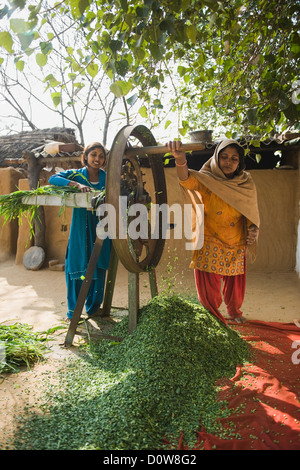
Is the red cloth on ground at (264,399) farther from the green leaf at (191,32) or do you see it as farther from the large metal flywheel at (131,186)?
the green leaf at (191,32)

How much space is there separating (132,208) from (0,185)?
17.8 feet

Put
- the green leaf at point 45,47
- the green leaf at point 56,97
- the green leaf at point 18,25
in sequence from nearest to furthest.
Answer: the green leaf at point 18,25 → the green leaf at point 45,47 → the green leaf at point 56,97

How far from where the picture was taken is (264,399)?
7.54 ft

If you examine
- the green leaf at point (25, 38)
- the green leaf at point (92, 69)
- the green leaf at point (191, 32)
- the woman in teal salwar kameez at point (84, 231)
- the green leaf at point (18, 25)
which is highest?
the green leaf at point (191, 32)

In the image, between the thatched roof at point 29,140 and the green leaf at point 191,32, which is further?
the thatched roof at point 29,140

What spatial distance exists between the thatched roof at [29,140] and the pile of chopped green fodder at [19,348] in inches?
272

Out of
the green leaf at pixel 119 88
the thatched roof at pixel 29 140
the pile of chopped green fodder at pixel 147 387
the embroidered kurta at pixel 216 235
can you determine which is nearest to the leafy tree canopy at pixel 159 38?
the green leaf at pixel 119 88

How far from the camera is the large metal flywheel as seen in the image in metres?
2.60

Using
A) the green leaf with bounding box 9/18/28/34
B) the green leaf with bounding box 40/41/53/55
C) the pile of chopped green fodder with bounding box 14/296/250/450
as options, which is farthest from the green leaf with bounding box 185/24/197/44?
the pile of chopped green fodder with bounding box 14/296/250/450

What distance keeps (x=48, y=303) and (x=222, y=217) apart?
2653 mm

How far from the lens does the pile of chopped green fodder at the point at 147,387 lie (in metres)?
1.91

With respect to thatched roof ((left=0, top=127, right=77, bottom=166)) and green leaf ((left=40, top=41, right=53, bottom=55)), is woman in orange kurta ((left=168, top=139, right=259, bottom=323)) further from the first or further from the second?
thatched roof ((left=0, top=127, right=77, bottom=166))

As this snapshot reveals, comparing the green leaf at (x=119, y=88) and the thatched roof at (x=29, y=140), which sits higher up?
the thatched roof at (x=29, y=140)

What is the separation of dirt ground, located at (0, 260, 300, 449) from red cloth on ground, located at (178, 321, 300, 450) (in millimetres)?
930
